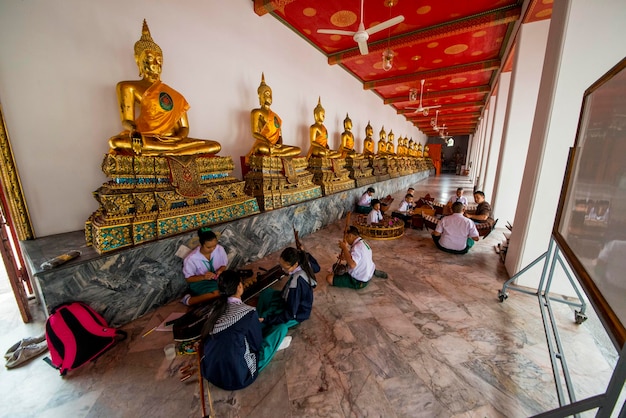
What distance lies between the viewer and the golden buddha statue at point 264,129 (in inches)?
153

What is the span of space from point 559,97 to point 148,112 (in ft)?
13.8

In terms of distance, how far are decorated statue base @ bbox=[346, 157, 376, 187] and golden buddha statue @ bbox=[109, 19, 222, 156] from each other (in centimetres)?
445

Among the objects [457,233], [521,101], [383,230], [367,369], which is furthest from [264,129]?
[521,101]

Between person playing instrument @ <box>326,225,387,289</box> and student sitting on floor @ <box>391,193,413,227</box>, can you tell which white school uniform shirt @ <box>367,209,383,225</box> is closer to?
student sitting on floor @ <box>391,193,413,227</box>

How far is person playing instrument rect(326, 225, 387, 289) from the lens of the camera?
249 cm

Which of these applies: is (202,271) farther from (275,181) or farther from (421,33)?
(421,33)

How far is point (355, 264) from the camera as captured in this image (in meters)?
2.49

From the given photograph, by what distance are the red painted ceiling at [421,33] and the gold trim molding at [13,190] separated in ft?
13.2

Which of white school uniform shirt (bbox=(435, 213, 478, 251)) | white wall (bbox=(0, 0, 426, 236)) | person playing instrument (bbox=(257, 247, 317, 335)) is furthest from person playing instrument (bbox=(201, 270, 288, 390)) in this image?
white school uniform shirt (bbox=(435, 213, 478, 251))

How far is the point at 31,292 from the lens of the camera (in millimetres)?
2498

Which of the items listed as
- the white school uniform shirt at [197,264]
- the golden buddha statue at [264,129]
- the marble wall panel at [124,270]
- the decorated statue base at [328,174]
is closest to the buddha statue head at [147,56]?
the golden buddha statue at [264,129]

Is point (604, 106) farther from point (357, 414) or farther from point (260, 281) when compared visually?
point (260, 281)

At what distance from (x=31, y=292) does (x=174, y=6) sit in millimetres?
3860

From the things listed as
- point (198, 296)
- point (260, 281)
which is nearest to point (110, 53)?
point (198, 296)
